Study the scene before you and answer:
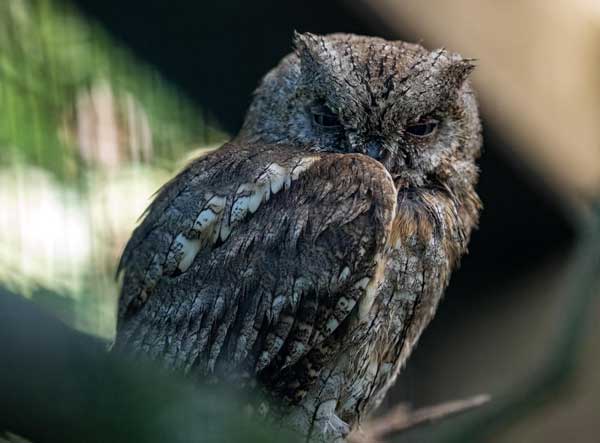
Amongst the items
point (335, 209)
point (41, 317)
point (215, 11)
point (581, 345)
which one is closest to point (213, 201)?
point (335, 209)

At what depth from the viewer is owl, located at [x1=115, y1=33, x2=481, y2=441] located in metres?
1.69

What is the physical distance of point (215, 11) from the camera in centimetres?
212

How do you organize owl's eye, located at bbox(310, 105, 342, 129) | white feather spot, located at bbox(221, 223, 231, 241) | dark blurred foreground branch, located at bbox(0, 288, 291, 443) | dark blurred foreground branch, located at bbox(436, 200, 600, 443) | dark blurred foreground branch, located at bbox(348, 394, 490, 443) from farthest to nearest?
dark blurred foreground branch, located at bbox(348, 394, 490, 443)
owl's eye, located at bbox(310, 105, 342, 129)
white feather spot, located at bbox(221, 223, 231, 241)
dark blurred foreground branch, located at bbox(436, 200, 600, 443)
dark blurred foreground branch, located at bbox(0, 288, 291, 443)

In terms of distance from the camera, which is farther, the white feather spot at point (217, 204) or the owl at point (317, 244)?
the white feather spot at point (217, 204)

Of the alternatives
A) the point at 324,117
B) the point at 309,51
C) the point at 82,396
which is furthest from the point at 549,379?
→ the point at 309,51

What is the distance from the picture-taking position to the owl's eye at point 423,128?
6.23ft

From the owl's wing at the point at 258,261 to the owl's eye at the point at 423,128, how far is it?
0.15 meters

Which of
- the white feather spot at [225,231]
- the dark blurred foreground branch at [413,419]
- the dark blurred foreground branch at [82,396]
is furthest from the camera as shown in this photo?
the dark blurred foreground branch at [413,419]

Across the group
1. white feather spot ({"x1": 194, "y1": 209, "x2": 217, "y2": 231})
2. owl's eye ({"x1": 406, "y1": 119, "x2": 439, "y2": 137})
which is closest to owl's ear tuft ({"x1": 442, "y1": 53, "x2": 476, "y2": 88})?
owl's eye ({"x1": 406, "y1": 119, "x2": 439, "y2": 137})

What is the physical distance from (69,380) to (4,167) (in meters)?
1.21

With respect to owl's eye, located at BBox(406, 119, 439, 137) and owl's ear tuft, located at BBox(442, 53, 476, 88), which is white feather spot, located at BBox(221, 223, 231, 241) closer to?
owl's eye, located at BBox(406, 119, 439, 137)

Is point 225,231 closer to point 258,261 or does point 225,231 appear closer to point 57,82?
point 258,261

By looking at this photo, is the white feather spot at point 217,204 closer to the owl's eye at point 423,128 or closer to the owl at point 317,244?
the owl at point 317,244

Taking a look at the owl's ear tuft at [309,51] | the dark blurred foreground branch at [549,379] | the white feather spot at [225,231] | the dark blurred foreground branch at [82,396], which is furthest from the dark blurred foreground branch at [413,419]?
the dark blurred foreground branch at [82,396]
